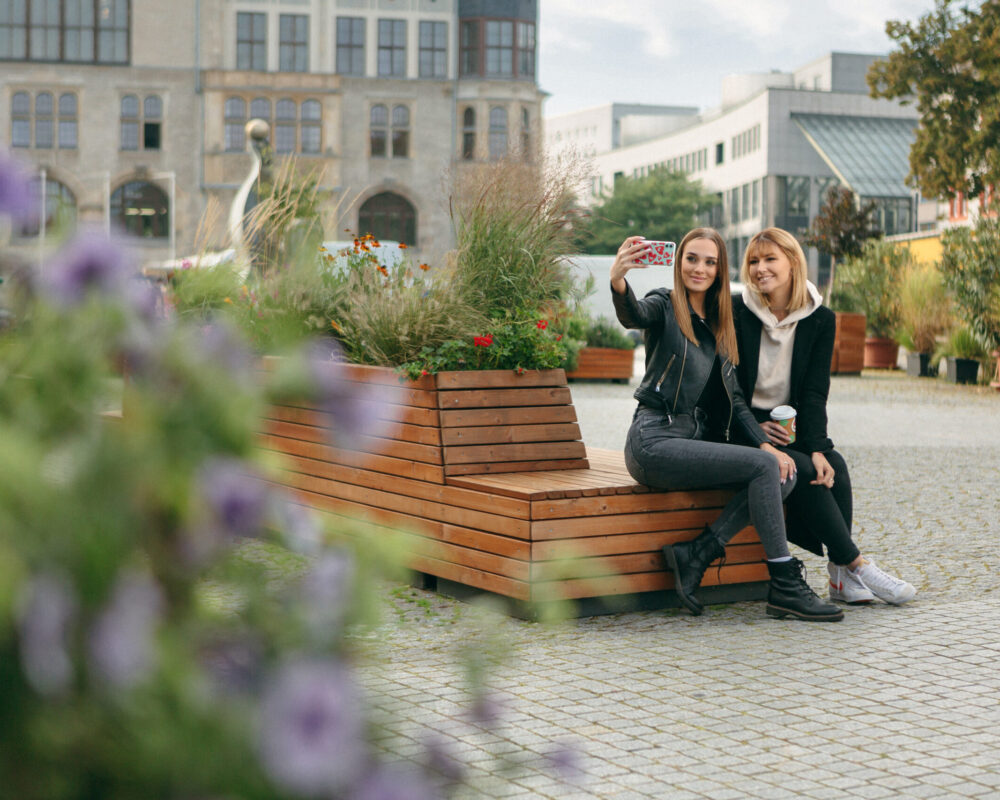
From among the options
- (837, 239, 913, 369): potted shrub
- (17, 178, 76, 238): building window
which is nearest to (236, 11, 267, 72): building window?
(837, 239, 913, 369): potted shrub

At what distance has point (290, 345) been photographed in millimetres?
1253

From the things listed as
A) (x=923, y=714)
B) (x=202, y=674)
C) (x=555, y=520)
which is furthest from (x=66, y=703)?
(x=555, y=520)

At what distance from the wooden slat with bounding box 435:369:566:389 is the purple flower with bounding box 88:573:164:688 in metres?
4.95

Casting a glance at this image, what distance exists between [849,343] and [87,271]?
2596cm

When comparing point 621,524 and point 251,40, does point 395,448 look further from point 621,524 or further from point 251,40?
point 251,40

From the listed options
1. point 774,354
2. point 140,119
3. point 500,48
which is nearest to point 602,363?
point 774,354

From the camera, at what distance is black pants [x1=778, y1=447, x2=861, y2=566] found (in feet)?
19.3

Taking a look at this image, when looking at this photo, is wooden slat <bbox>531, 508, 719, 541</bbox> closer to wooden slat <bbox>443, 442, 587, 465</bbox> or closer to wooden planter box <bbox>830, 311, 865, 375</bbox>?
wooden slat <bbox>443, 442, 587, 465</bbox>

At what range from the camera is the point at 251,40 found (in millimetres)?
57625

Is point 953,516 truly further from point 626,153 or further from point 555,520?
point 626,153

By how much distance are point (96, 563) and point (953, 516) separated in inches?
326

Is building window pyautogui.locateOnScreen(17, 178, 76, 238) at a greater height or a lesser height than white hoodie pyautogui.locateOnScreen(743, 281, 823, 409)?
greater

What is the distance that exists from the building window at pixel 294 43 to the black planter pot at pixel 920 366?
3768 centimetres

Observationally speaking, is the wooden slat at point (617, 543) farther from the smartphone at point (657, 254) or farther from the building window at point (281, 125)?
the building window at point (281, 125)
